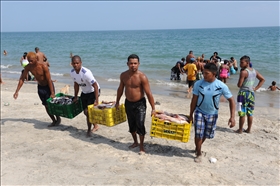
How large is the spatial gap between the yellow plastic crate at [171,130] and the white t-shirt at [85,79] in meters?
1.87

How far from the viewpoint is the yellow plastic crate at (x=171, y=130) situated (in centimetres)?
493

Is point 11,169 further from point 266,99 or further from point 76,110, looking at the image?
point 266,99

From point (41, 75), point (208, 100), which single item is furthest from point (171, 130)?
point (41, 75)

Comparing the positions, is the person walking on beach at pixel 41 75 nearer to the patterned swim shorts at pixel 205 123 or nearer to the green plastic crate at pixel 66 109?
the green plastic crate at pixel 66 109

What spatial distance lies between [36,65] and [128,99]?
2.65 m

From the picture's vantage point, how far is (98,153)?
573 centimetres

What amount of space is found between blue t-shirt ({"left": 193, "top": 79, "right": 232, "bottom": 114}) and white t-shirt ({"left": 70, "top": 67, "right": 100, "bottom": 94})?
2.45 m

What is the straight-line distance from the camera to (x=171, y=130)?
→ 5.02m

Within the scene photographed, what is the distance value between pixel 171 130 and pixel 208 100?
0.86 metres

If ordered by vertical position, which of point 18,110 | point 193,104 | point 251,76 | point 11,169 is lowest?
point 11,169

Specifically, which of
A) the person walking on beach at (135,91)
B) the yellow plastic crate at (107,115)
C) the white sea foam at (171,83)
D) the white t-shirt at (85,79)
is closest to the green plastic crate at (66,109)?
the white t-shirt at (85,79)

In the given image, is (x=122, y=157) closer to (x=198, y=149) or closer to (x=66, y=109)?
(x=198, y=149)

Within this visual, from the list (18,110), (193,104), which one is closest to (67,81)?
(18,110)

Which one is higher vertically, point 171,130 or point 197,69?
point 197,69
